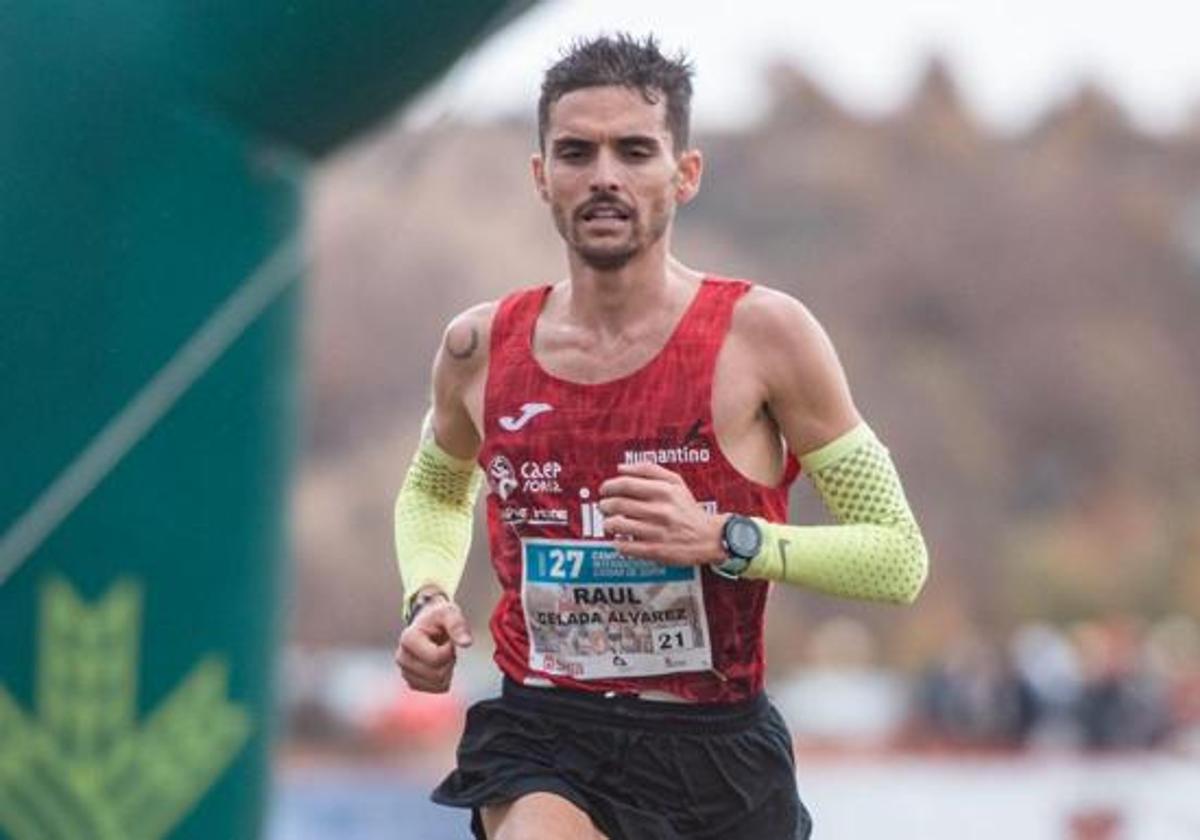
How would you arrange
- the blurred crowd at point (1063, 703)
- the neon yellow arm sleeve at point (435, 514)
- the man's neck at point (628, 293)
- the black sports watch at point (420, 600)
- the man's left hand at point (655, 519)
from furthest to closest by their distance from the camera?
1. the blurred crowd at point (1063, 703)
2. the neon yellow arm sleeve at point (435, 514)
3. the black sports watch at point (420, 600)
4. the man's neck at point (628, 293)
5. the man's left hand at point (655, 519)

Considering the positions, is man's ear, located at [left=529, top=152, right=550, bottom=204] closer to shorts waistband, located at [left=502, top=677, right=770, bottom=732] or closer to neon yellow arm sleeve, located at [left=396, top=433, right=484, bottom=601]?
neon yellow arm sleeve, located at [left=396, top=433, right=484, bottom=601]

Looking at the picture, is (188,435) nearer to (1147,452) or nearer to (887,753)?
(887,753)

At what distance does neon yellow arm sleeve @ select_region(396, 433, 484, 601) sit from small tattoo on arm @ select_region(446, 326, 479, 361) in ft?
0.87

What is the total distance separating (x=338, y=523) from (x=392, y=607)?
5.57ft

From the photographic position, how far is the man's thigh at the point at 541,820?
5332 mm

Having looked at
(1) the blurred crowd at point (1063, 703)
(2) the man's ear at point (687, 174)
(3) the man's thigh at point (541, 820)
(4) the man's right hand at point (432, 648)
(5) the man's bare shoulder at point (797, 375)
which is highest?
(1) the blurred crowd at point (1063, 703)

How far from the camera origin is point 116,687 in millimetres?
7863

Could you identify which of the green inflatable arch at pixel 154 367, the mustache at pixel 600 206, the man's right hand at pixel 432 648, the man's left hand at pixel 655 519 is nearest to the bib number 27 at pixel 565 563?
the man's right hand at pixel 432 648

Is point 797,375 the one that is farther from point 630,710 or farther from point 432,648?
point 432,648

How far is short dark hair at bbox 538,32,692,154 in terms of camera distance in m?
5.46

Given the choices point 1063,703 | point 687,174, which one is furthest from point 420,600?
point 1063,703

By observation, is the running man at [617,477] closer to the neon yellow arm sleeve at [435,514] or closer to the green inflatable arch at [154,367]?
the neon yellow arm sleeve at [435,514]

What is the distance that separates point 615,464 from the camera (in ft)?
17.8

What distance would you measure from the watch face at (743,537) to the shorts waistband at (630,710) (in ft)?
1.32
